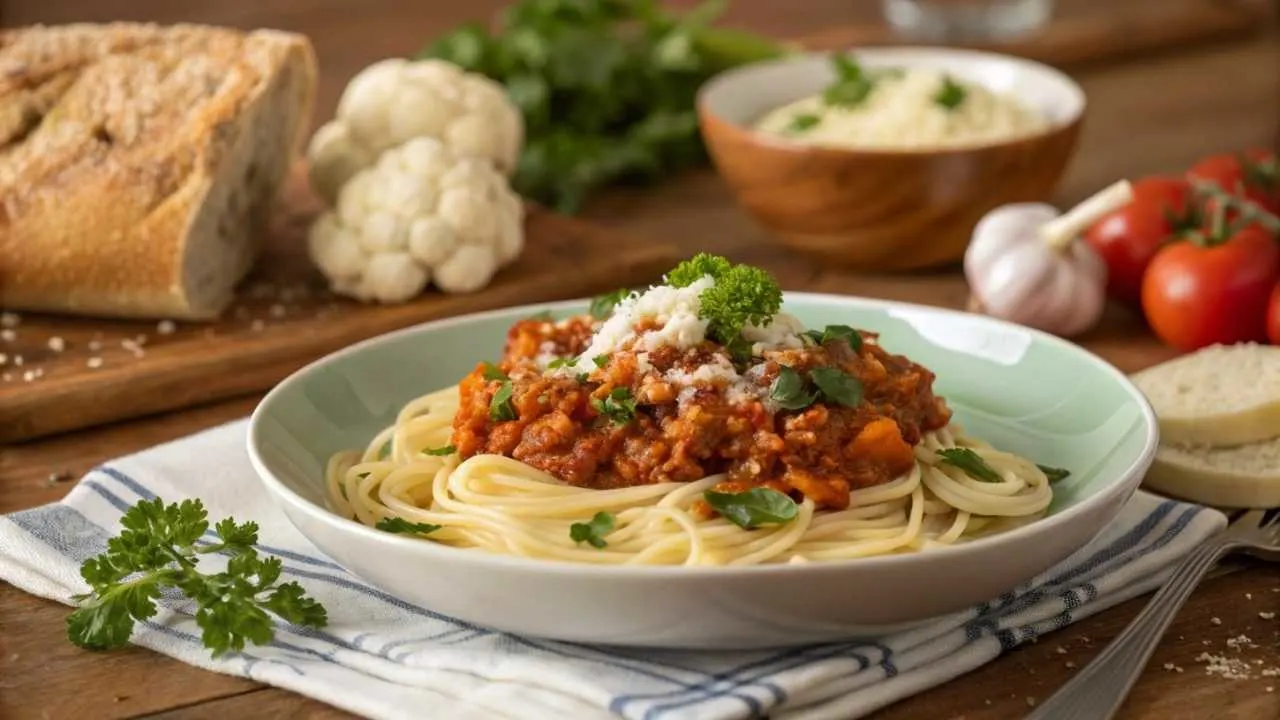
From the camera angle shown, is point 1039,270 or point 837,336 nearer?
point 837,336

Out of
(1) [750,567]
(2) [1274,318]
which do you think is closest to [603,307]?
(1) [750,567]

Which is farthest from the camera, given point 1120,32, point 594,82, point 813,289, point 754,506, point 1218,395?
point 1120,32

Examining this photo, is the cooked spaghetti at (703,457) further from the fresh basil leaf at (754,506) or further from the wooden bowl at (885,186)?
the wooden bowl at (885,186)

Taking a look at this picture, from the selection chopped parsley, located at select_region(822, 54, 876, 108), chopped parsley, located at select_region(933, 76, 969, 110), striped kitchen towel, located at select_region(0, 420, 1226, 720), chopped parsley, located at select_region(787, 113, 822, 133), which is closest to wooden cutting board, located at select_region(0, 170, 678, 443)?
chopped parsley, located at select_region(787, 113, 822, 133)

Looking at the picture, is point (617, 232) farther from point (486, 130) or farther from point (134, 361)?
point (134, 361)

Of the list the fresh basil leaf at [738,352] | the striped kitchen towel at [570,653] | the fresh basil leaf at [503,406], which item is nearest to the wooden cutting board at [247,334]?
the striped kitchen towel at [570,653]

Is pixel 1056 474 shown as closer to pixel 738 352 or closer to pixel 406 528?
pixel 738 352
